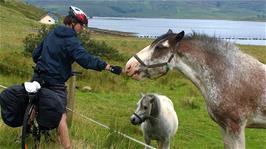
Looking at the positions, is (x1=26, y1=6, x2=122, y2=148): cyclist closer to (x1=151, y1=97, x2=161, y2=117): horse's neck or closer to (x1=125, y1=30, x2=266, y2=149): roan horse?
(x1=125, y1=30, x2=266, y2=149): roan horse

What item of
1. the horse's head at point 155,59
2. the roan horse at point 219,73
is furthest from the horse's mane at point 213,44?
the horse's head at point 155,59

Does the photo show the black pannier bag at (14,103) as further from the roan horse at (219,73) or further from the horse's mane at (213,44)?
the horse's mane at (213,44)

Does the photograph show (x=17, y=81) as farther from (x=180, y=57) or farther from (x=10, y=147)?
(x=180, y=57)

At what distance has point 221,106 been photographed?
14.0 ft

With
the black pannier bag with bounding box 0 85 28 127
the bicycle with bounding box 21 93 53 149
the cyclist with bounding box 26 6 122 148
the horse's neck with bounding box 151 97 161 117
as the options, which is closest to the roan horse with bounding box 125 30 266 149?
the cyclist with bounding box 26 6 122 148

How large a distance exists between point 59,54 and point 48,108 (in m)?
0.62

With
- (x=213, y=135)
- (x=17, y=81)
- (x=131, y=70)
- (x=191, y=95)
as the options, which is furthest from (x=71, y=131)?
(x=191, y=95)

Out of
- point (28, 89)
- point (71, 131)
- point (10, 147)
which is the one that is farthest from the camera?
point (71, 131)

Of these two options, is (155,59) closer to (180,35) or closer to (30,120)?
(180,35)

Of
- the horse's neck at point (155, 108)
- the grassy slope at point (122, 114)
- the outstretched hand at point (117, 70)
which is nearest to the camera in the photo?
the outstretched hand at point (117, 70)

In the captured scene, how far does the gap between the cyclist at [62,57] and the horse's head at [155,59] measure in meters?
0.62

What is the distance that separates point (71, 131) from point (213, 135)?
493cm

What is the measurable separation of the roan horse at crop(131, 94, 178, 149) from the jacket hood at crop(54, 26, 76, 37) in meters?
3.53

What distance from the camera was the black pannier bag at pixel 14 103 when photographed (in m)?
5.39
